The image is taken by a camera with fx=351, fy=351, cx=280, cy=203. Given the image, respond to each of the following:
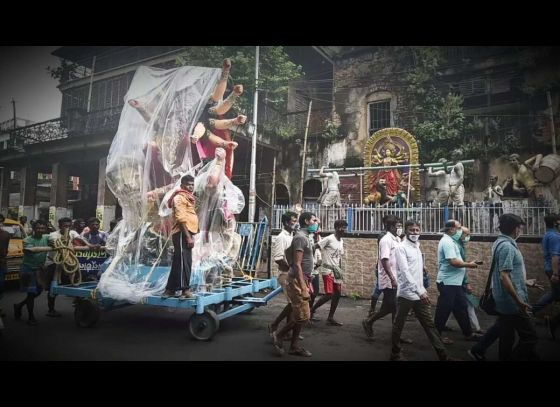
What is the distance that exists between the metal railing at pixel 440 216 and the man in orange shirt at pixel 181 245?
448 cm

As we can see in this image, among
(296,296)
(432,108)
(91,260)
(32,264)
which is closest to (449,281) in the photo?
(296,296)

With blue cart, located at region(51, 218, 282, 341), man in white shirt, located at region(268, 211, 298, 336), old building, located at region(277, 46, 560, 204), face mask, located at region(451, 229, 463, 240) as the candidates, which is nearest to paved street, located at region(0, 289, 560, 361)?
blue cart, located at region(51, 218, 282, 341)

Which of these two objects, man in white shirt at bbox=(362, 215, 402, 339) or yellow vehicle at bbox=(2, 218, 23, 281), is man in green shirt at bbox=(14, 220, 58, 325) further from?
man in white shirt at bbox=(362, 215, 402, 339)

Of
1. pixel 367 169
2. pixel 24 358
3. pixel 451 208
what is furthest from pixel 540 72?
pixel 24 358

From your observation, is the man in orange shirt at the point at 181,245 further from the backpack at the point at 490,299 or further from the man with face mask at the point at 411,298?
Result: the backpack at the point at 490,299

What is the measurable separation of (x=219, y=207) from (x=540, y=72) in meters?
7.29

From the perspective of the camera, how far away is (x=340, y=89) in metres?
11.6

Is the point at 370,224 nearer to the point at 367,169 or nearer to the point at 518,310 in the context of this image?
the point at 367,169

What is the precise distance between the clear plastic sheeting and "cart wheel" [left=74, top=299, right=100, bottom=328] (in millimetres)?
593

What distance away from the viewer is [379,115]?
36.7 ft

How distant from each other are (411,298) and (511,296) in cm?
87

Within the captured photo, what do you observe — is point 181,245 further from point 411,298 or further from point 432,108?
point 432,108

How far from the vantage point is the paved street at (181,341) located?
3.96 metres

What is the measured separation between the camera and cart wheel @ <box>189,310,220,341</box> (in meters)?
4.21
